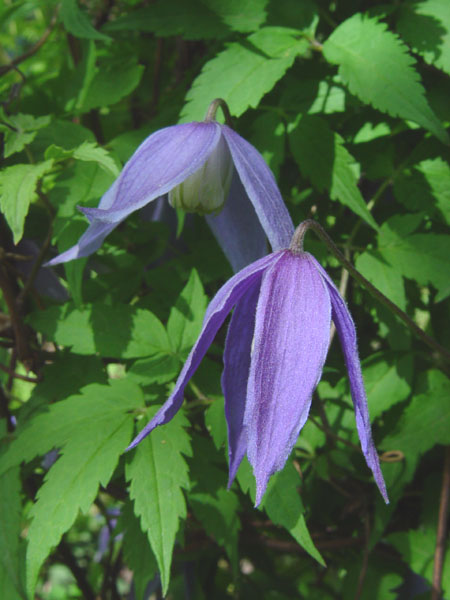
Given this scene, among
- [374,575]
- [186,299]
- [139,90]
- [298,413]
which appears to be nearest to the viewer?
[298,413]

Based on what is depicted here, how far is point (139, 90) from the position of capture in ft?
4.80

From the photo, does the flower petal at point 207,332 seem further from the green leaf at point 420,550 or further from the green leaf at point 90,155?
the green leaf at point 420,550

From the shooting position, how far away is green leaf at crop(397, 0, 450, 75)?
0.89 meters

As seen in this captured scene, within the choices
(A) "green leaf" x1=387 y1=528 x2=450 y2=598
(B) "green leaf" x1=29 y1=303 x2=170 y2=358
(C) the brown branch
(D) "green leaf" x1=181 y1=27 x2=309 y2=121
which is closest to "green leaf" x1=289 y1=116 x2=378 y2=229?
(D) "green leaf" x1=181 y1=27 x2=309 y2=121

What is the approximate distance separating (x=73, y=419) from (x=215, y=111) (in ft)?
1.40

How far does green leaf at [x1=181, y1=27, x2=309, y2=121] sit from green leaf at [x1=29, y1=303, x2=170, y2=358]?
290 mm

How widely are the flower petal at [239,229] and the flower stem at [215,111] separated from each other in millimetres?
77

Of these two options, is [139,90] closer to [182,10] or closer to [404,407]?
[182,10]

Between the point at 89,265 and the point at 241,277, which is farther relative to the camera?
the point at 89,265

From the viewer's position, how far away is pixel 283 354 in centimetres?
57

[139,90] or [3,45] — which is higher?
[3,45]

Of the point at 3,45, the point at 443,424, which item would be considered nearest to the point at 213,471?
the point at 443,424

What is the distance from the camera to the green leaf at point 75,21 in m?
0.96

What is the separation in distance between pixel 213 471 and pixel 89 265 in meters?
0.41
